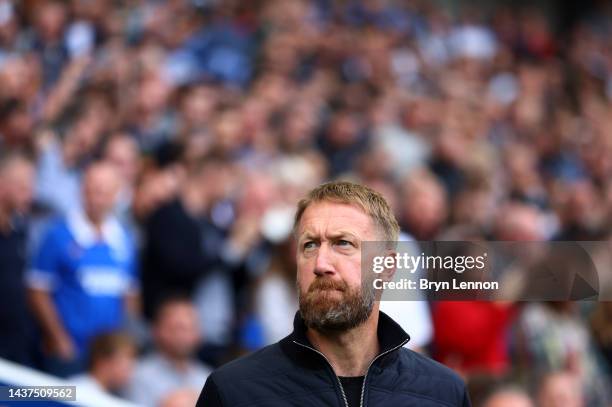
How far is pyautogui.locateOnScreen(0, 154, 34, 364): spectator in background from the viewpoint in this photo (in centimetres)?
493

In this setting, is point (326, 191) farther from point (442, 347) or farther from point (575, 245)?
point (442, 347)

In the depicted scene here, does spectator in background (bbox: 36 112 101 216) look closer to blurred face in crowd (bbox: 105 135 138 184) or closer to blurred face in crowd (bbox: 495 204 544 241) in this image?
blurred face in crowd (bbox: 105 135 138 184)

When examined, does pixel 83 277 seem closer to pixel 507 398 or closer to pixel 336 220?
pixel 507 398

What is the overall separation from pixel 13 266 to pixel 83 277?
1.36 ft

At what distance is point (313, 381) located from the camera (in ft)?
7.55

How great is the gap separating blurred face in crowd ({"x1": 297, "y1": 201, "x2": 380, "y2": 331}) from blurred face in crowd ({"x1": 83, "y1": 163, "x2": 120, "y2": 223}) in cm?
318

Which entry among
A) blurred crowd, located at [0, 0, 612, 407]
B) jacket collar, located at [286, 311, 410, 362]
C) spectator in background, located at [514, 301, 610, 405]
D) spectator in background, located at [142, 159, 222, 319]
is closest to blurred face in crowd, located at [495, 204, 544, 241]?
blurred crowd, located at [0, 0, 612, 407]

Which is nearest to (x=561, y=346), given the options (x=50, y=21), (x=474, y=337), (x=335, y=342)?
(x=474, y=337)

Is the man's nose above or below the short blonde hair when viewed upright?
below

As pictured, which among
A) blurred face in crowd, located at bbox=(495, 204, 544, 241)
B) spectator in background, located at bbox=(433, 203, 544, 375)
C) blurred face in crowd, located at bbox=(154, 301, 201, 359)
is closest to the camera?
spectator in background, located at bbox=(433, 203, 544, 375)

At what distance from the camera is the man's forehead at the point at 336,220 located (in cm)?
231

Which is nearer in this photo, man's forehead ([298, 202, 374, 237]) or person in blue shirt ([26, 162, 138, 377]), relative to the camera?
man's forehead ([298, 202, 374, 237])

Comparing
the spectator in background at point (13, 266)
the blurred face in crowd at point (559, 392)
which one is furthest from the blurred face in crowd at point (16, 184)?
the blurred face in crowd at point (559, 392)

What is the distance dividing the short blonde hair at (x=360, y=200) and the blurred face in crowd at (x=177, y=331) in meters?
2.91
